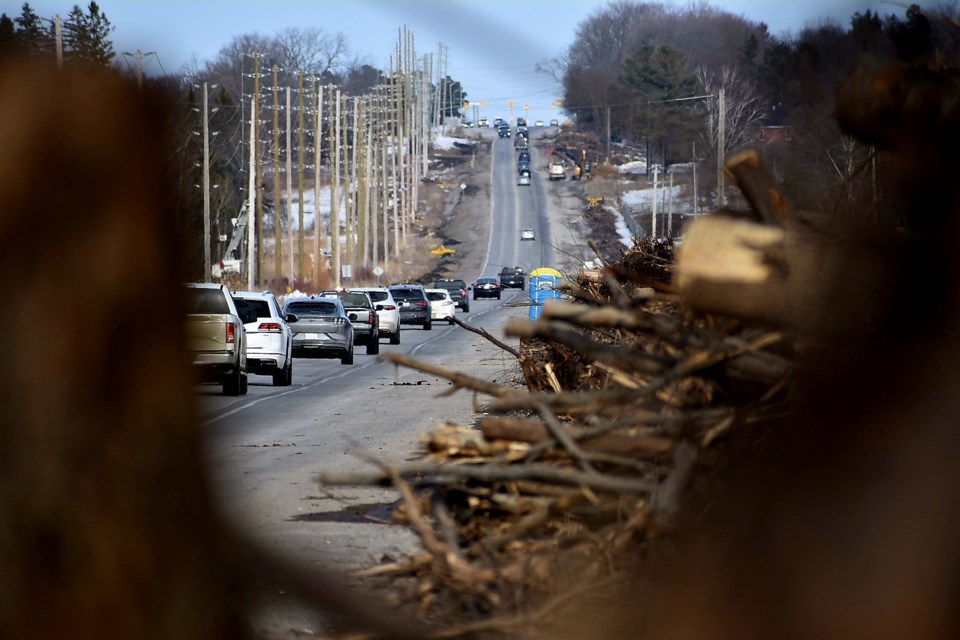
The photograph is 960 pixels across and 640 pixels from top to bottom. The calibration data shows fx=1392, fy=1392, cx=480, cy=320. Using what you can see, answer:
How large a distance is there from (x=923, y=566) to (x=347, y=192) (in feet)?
263

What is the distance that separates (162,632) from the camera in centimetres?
225

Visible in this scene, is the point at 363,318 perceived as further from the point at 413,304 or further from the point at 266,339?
the point at 266,339

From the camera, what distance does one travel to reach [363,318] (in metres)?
40.2

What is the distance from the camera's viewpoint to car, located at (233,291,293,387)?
87.4ft

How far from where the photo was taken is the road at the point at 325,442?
497 cm

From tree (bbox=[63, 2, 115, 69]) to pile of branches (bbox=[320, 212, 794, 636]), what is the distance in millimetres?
2494

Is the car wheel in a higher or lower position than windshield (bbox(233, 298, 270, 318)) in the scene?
lower

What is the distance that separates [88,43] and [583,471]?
308cm

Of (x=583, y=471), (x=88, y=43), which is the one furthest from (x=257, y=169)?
(x=88, y=43)

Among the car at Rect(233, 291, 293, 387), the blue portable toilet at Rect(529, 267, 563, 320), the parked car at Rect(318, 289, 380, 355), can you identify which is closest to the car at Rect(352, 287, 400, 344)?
the parked car at Rect(318, 289, 380, 355)

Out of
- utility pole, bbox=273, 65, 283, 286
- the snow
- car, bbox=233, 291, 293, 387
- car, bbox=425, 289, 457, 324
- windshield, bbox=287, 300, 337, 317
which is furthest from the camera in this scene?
the snow

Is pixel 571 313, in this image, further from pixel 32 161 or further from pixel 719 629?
pixel 32 161

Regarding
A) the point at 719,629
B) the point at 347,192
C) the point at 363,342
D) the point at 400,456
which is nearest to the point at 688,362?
the point at 719,629

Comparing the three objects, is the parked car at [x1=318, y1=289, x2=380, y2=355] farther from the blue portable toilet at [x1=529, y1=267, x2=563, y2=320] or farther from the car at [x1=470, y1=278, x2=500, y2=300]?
the car at [x1=470, y1=278, x2=500, y2=300]
